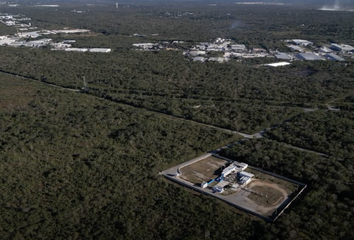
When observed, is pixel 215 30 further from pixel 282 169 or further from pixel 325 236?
pixel 325 236

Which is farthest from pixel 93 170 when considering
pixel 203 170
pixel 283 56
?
pixel 283 56

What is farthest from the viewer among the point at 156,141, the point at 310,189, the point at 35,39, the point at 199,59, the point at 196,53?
the point at 35,39

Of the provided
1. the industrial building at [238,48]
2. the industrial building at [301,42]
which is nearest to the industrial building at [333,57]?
the industrial building at [301,42]

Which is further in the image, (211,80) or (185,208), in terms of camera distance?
(211,80)

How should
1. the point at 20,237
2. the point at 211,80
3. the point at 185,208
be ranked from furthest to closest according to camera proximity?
the point at 211,80 → the point at 185,208 → the point at 20,237

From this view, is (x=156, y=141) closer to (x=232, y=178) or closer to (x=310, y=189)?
(x=232, y=178)

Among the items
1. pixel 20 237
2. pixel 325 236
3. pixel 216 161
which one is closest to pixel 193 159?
pixel 216 161
